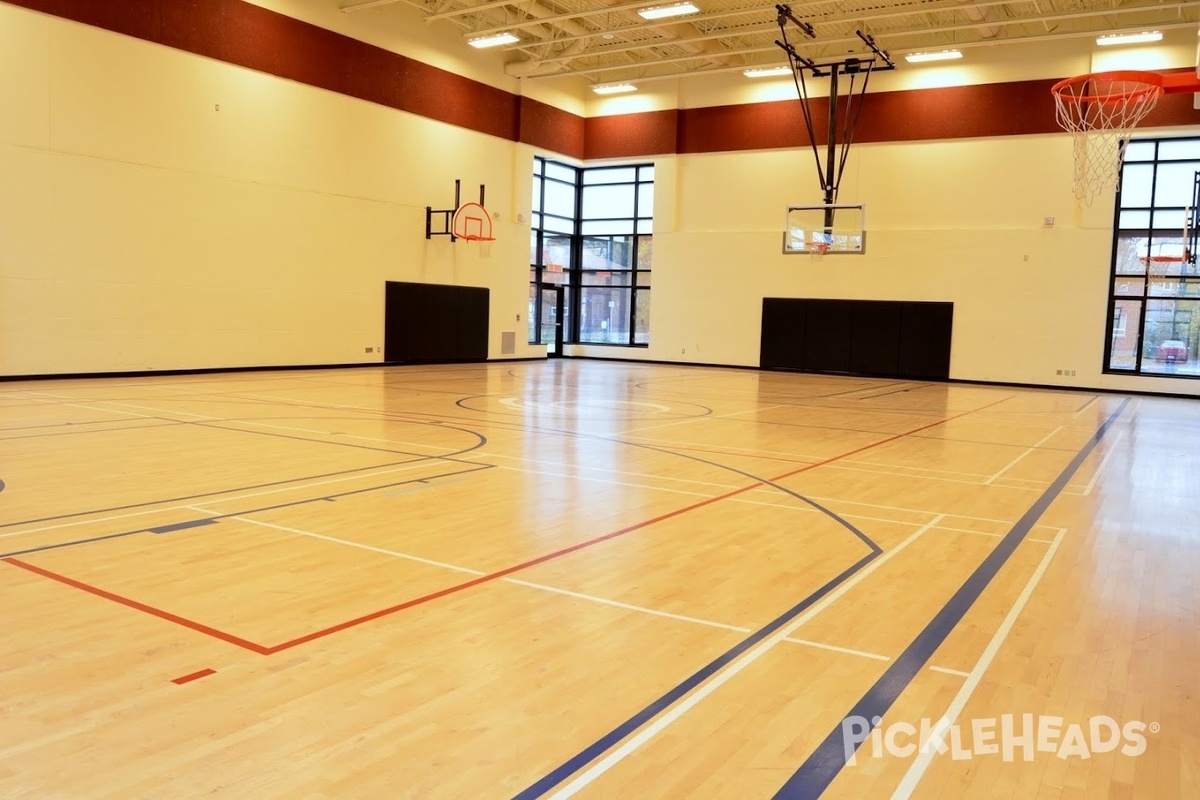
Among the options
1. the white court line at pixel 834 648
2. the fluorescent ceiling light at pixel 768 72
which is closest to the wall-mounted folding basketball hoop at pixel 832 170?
the fluorescent ceiling light at pixel 768 72

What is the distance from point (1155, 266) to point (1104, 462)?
13.4m

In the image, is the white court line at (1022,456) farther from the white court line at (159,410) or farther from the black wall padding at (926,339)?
the black wall padding at (926,339)

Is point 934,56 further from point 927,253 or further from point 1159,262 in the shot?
point 1159,262

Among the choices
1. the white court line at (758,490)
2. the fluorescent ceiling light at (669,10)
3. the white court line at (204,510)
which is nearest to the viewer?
the white court line at (204,510)

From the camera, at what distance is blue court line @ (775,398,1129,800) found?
8.73 feet

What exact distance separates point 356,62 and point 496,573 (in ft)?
56.2

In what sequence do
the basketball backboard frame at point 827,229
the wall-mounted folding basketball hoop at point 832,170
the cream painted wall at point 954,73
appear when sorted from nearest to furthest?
the cream painted wall at point 954,73 → the wall-mounted folding basketball hoop at point 832,170 → the basketball backboard frame at point 827,229

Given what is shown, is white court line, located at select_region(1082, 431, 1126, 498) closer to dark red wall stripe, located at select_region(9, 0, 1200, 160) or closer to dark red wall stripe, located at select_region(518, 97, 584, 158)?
dark red wall stripe, located at select_region(9, 0, 1200, 160)

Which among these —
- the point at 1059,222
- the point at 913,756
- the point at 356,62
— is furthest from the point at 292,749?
the point at 1059,222

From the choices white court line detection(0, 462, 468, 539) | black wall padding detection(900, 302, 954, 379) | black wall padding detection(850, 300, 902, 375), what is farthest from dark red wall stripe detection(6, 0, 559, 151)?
white court line detection(0, 462, 468, 539)

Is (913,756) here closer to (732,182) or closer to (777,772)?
(777,772)

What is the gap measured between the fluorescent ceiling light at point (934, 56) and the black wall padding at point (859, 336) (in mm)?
5610

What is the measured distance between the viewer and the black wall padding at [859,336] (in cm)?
2245

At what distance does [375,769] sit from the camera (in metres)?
2.63
